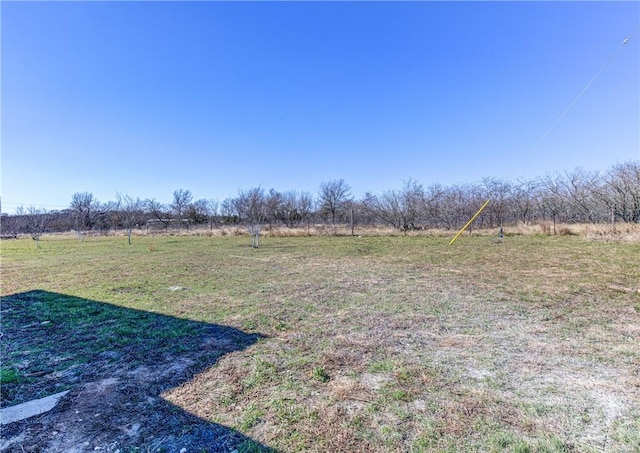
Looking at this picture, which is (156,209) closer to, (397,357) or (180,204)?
(180,204)

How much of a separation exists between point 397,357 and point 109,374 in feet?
8.23

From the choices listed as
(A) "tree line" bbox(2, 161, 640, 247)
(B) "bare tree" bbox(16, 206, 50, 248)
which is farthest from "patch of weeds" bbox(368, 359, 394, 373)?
(B) "bare tree" bbox(16, 206, 50, 248)

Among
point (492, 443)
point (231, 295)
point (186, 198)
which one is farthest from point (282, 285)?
point (186, 198)

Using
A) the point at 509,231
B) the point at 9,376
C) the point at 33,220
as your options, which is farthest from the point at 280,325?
the point at 33,220

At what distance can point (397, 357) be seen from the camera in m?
2.67

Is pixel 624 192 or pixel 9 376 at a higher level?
pixel 624 192

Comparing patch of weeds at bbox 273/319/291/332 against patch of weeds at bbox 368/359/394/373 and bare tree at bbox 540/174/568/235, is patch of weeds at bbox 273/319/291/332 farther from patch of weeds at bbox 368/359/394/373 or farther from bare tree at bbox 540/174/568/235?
bare tree at bbox 540/174/568/235

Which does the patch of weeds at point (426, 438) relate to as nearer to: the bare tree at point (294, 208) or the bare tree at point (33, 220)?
the bare tree at point (294, 208)

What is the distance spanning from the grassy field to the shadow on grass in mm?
40

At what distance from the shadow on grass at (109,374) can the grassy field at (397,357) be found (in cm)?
4

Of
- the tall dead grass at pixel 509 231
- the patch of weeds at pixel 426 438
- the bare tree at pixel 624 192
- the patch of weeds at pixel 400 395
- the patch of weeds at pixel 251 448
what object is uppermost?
the bare tree at pixel 624 192

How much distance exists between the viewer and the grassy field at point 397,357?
5.66 feet

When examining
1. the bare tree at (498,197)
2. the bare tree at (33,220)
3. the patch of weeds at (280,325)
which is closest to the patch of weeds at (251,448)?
the patch of weeds at (280,325)

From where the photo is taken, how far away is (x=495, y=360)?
258 centimetres
